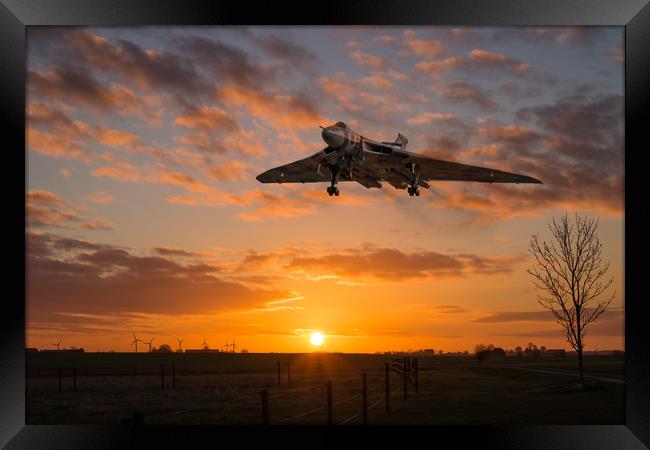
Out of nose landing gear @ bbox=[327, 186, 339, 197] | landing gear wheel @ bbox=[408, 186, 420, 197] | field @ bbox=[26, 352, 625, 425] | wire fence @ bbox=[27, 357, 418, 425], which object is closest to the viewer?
field @ bbox=[26, 352, 625, 425]

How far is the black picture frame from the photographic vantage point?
1884 centimetres

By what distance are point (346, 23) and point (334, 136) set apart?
1474cm

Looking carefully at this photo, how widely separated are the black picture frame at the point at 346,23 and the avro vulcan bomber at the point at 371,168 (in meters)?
14.9

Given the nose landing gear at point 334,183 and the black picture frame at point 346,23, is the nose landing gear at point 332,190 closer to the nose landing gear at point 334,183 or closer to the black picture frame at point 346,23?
the nose landing gear at point 334,183

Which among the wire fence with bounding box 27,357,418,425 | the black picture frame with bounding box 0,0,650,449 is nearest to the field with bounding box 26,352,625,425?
the wire fence with bounding box 27,357,418,425

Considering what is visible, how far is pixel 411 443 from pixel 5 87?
50.7 feet

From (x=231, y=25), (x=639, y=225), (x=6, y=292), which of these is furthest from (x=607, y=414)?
(x=6, y=292)

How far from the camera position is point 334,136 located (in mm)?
33688

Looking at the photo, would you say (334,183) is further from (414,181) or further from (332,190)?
(414,181)

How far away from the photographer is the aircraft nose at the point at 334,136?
110ft

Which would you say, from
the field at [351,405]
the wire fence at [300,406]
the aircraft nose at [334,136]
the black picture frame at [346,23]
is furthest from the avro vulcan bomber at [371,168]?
the black picture frame at [346,23]

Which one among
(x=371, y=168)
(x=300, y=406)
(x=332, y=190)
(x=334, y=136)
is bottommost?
(x=300, y=406)

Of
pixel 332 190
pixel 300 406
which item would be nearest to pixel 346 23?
pixel 332 190

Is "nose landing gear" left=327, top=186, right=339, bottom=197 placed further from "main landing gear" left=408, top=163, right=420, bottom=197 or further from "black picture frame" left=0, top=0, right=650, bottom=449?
"black picture frame" left=0, top=0, right=650, bottom=449
